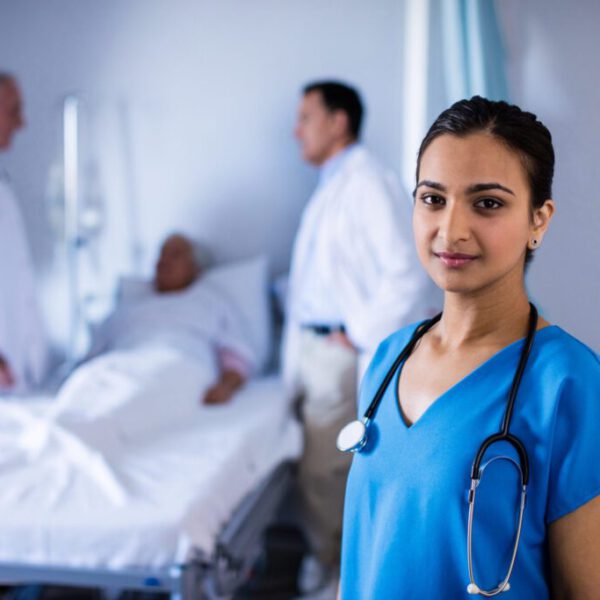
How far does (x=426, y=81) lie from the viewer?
177cm

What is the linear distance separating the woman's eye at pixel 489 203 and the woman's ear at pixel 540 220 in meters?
0.04

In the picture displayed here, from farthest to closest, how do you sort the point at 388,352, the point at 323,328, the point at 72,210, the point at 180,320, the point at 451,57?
the point at 72,210, the point at 180,320, the point at 323,328, the point at 451,57, the point at 388,352

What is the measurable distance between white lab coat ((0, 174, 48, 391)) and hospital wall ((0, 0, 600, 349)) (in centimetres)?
47

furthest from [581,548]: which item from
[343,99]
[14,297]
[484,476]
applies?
[14,297]

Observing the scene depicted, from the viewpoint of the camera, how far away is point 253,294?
305 centimetres

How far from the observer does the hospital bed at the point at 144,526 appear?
1.67 meters

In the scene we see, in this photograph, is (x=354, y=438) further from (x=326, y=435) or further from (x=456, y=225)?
(x=326, y=435)

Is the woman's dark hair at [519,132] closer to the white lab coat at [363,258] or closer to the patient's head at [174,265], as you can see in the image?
the white lab coat at [363,258]

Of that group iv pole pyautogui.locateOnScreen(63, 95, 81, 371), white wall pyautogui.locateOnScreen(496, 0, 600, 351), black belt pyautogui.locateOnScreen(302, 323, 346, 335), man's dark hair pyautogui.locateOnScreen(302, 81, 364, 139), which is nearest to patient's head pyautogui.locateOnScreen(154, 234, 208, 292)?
iv pole pyautogui.locateOnScreen(63, 95, 81, 371)

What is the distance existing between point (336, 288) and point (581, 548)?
1.88 metres

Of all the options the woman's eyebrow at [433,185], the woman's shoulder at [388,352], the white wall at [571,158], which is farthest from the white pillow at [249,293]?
the woman's eyebrow at [433,185]

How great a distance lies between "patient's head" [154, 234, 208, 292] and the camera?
3082 mm

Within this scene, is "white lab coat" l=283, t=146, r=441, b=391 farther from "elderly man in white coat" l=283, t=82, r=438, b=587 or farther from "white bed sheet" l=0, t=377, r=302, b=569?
"white bed sheet" l=0, t=377, r=302, b=569

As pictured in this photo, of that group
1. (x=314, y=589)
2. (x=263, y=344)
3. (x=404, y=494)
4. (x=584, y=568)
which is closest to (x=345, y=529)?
(x=404, y=494)
